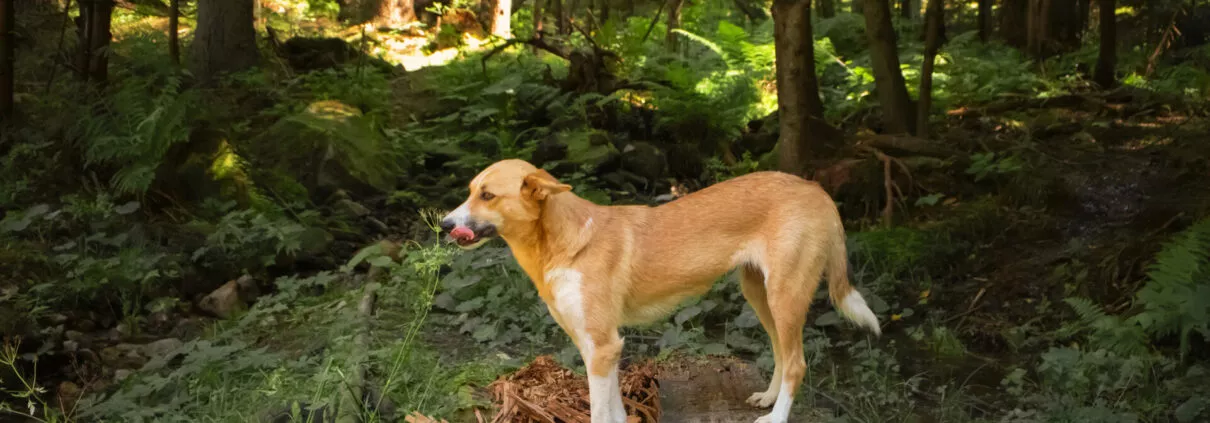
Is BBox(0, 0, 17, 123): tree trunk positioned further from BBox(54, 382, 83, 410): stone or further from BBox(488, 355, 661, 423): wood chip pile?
BBox(488, 355, 661, 423): wood chip pile

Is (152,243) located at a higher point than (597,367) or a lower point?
lower

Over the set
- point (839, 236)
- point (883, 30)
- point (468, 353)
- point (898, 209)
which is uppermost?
point (883, 30)

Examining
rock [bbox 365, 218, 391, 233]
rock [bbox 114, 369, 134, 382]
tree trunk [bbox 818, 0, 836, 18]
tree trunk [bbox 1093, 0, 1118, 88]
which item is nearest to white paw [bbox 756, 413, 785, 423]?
rock [bbox 114, 369, 134, 382]

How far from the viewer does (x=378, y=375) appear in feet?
20.9

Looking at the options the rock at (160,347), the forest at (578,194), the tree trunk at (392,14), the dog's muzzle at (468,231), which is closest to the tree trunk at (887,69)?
the forest at (578,194)

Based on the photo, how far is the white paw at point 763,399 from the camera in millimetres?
5570

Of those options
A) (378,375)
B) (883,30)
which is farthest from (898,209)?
(378,375)

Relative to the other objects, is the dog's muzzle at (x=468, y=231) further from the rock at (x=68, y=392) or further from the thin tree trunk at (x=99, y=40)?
the thin tree trunk at (x=99, y=40)

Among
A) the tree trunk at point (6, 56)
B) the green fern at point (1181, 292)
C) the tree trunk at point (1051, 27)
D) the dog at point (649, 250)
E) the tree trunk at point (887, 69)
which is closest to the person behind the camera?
the dog at point (649, 250)

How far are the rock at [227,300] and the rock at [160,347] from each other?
0.75 m

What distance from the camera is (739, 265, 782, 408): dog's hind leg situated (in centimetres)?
544

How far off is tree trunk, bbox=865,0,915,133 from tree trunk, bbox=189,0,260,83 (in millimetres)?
9499

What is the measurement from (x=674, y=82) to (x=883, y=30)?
3791 mm

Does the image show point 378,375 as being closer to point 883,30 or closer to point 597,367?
point 597,367
